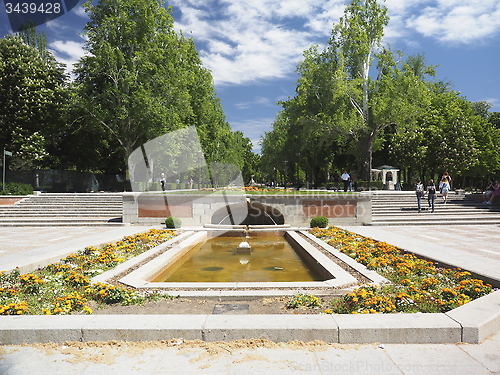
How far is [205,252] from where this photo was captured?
11.7 metres

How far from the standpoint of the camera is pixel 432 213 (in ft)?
67.8

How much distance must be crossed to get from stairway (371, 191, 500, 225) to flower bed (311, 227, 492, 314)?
11.5m

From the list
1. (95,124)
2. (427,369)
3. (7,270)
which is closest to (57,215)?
(95,124)

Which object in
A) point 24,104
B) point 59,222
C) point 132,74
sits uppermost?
point 132,74

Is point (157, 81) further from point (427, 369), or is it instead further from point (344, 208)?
point (427, 369)

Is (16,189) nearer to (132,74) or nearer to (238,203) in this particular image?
(132,74)

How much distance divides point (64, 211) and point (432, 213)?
Answer: 24.2 metres

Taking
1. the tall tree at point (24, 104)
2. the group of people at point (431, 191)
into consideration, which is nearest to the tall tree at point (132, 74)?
the tall tree at point (24, 104)

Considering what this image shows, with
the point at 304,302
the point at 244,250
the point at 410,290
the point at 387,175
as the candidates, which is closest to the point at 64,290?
the point at 304,302

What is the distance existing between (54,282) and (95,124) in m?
26.3

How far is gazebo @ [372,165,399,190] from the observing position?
36875mm

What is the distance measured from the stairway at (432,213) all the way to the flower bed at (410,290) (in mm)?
11506

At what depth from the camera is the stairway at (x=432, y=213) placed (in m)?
18.4

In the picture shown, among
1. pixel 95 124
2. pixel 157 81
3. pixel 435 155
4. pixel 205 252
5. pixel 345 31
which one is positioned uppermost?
pixel 345 31
